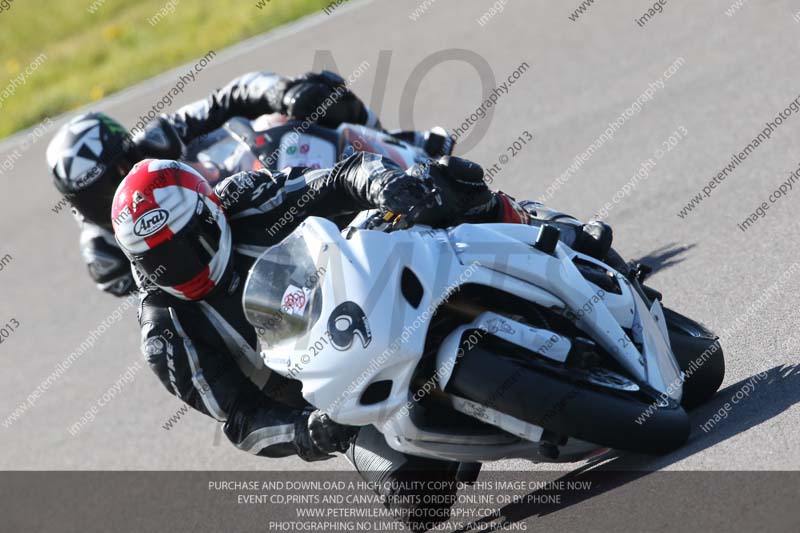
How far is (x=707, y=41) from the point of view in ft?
33.7

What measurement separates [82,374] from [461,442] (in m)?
5.12

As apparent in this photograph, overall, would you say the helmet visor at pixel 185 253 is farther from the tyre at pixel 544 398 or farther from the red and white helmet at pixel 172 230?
the tyre at pixel 544 398

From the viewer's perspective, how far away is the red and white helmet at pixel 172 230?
534 cm

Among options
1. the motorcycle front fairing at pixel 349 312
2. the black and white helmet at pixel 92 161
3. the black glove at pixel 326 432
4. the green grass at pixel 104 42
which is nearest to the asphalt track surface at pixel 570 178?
the green grass at pixel 104 42

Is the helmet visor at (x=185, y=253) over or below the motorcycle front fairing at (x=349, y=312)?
below

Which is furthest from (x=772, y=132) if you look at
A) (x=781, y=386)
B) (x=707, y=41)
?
(x=781, y=386)

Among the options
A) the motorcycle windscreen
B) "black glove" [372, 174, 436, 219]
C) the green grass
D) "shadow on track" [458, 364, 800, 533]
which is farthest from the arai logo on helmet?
the green grass

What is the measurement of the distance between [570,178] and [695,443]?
454 centimetres

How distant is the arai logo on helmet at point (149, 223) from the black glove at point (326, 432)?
1.04m

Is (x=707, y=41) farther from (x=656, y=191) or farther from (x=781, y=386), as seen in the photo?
(x=781, y=386)

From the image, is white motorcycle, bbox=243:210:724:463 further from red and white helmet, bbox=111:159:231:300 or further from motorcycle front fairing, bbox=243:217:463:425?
red and white helmet, bbox=111:159:231:300

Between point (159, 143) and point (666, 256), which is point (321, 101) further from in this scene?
point (666, 256)

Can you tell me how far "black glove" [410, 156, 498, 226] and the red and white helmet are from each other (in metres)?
0.94

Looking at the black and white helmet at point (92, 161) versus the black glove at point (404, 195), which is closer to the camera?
the black glove at point (404, 195)
